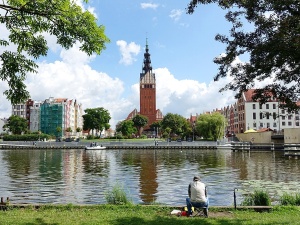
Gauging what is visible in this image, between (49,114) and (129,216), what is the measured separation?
16760 centimetres

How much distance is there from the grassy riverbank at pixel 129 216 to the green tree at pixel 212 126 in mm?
103322

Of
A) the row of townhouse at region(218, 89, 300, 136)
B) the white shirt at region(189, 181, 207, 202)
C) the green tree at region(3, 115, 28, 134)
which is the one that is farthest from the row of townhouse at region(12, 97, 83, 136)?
the white shirt at region(189, 181, 207, 202)

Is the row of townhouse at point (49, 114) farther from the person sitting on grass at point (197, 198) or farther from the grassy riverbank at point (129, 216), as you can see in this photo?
the person sitting on grass at point (197, 198)

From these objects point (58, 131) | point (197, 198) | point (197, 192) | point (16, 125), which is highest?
point (16, 125)

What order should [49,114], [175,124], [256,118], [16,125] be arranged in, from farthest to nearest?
[49,114] < [175,124] < [16,125] < [256,118]

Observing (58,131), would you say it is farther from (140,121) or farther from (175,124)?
(175,124)

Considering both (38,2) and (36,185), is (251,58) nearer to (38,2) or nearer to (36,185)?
(38,2)

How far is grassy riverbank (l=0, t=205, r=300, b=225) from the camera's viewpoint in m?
12.2

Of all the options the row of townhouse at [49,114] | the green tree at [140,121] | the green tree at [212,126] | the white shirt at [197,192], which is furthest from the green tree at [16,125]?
the white shirt at [197,192]

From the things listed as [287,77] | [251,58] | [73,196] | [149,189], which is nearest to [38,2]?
[251,58]

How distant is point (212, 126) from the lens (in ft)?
388

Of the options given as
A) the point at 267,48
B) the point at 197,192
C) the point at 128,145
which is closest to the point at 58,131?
the point at 128,145

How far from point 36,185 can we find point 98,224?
19338mm

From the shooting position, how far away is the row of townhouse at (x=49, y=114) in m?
172
